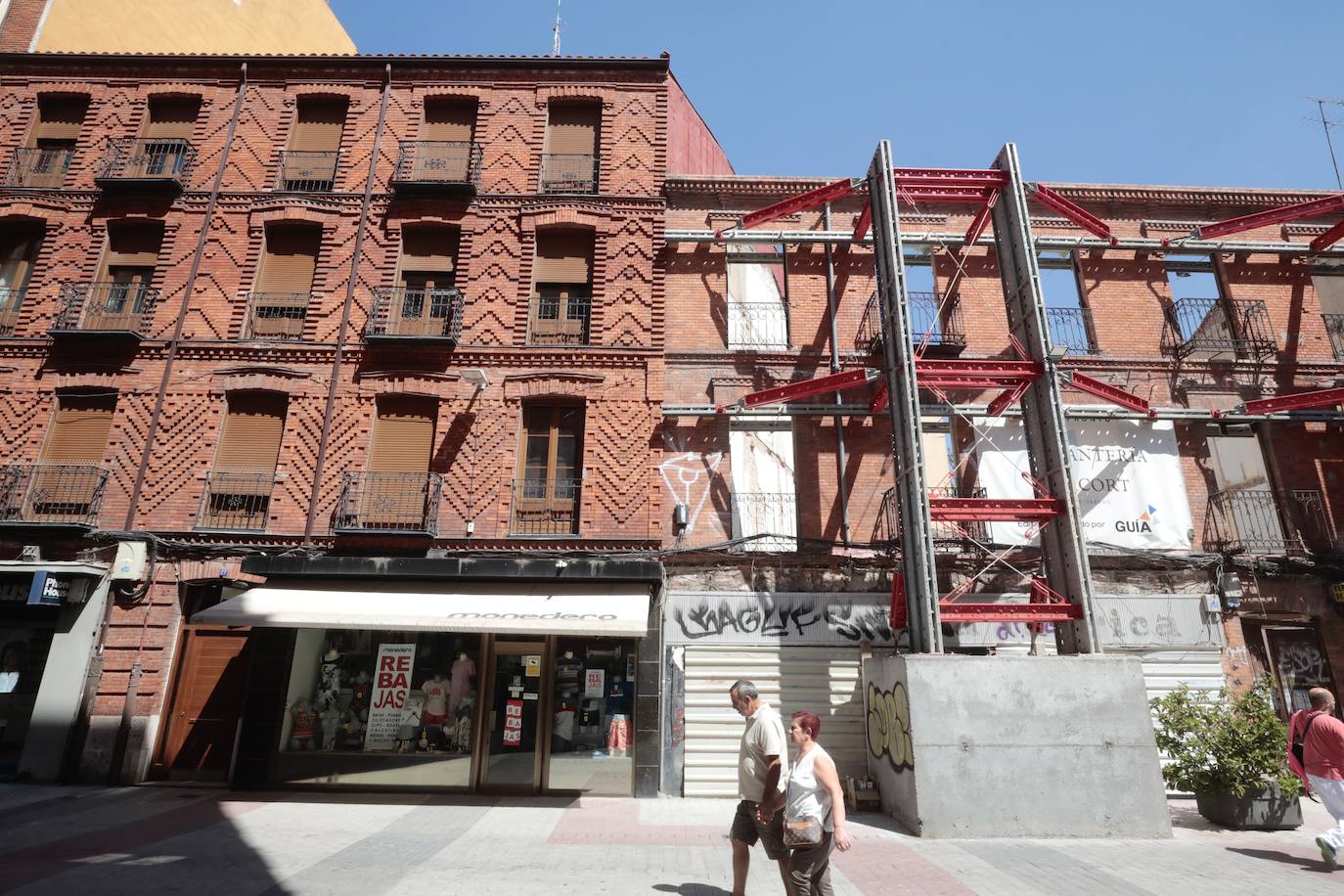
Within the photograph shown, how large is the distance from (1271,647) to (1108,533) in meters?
3.16

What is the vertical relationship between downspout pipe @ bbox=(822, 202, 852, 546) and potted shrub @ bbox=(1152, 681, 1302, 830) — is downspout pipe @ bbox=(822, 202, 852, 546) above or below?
above

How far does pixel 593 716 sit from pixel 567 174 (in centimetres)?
1061

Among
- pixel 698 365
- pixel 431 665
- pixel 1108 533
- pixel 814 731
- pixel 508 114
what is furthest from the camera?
pixel 508 114

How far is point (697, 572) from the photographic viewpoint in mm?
11398

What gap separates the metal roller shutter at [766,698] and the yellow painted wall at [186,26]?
64.2 feet

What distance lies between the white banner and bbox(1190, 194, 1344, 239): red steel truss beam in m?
4.05

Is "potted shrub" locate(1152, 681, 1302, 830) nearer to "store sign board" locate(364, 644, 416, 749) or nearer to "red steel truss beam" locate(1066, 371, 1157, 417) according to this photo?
"red steel truss beam" locate(1066, 371, 1157, 417)

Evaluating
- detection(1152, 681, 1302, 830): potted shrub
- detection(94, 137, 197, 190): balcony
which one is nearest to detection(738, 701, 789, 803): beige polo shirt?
detection(1152, 681, 1302, 830): potted shrub

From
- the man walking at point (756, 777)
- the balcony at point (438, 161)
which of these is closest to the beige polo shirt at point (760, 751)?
the man walking at point (756, 777)

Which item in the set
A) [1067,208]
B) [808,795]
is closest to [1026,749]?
[808,795]

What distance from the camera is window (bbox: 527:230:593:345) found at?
510 inches

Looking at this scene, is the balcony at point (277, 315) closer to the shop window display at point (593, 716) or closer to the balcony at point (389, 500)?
the balcony at point (389, 500)

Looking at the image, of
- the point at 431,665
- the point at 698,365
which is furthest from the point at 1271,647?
the point at 431,665

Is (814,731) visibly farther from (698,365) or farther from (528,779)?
(698,365)
